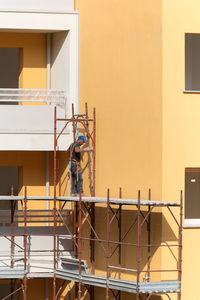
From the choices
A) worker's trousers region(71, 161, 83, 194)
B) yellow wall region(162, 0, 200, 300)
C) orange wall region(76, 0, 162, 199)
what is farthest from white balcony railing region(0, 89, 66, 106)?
yellow wall region(162, 0, 200, 300)

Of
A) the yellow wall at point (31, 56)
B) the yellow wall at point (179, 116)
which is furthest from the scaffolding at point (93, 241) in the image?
the yellow wall at point (31, 56)

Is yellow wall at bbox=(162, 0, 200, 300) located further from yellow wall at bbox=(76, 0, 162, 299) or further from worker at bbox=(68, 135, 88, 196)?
worker at bbox=(68, 135, 88, 196)

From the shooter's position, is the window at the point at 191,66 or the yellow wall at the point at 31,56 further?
the yellow wall at the point at 31,56

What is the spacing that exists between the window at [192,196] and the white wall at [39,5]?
5381 mm

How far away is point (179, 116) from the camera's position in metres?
21.2

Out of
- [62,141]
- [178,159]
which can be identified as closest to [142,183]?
[178,159]

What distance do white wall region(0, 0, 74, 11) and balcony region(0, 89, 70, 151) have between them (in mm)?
2139

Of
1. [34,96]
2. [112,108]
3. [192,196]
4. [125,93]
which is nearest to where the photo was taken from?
[125,93]

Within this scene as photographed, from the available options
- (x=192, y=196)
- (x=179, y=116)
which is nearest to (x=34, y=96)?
(x=179, y=116)

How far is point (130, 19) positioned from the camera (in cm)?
2192

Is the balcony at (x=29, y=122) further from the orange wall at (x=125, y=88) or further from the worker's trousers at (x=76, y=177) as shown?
the orange wall at (x=125, y=88)

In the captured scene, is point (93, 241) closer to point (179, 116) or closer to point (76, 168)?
point (76, 168)

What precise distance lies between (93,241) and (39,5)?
622cm

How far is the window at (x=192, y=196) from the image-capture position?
72.7 ft
